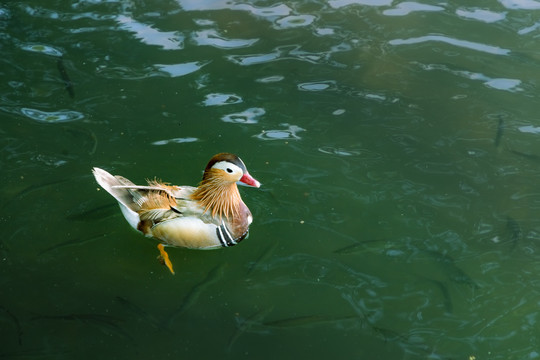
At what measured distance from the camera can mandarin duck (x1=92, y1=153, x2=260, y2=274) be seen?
4672mm

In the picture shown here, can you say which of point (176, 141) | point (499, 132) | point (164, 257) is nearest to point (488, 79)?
point (499, 132)

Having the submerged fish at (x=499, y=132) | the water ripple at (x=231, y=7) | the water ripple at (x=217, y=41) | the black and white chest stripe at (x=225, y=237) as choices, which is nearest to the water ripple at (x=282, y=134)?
the black and white chest stripe at (x=225, y=237)

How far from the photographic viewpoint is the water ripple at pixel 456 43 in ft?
22.3

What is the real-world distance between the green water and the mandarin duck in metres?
0.16

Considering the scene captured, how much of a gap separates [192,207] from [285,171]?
0.93 meters

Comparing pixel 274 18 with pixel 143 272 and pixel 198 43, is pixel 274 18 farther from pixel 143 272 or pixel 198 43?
pixel 143 272

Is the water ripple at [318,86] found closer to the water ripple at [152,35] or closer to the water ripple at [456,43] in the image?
the water ripple at [456,43]

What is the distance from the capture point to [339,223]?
499cm

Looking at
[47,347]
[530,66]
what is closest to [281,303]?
[47,347]

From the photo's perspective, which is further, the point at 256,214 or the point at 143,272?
the point at 256,214

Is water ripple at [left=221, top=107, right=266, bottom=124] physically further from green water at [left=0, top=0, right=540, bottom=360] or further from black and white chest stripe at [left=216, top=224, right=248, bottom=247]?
black and white chest stripe at [left=216, top=224, right=248, bottom=247]

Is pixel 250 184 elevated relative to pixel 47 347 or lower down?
elevated

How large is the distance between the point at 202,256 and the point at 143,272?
44 centimetres

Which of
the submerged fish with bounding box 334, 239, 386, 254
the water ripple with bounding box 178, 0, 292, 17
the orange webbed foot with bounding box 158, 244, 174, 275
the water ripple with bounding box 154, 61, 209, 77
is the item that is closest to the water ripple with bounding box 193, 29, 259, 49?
the water ripple with bounding box 154, 61, 209, 77
